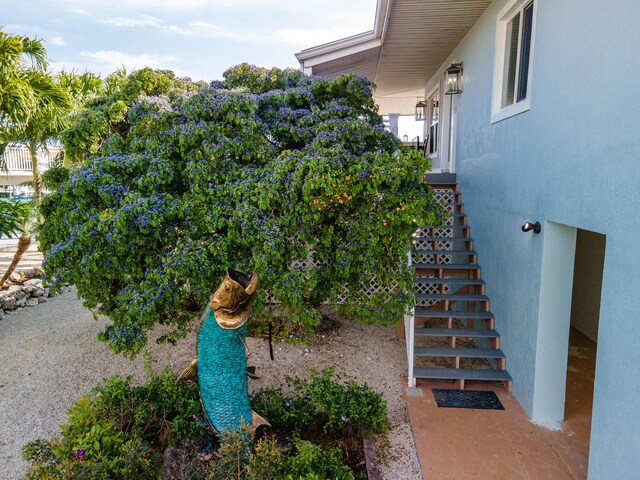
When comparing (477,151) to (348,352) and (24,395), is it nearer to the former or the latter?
(348,352)

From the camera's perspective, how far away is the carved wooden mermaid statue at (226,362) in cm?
387

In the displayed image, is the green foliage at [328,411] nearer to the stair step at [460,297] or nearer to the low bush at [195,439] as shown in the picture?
the low bush at [195,439]

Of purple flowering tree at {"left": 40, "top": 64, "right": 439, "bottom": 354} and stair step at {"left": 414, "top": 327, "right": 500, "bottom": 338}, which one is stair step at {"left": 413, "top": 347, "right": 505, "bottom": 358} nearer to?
stair step at {"left": 414, "top": 327, "right": 500, "bottom": 338}

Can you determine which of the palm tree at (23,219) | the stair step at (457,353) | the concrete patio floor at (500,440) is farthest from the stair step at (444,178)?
the palm tree at (23,219)

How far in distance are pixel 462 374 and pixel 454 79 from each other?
6177 mm

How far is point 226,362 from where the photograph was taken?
4.12m

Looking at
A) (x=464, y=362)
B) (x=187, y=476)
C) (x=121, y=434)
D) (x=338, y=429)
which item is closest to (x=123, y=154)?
Result: (x=121, y=434)

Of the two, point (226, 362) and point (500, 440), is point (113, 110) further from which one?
point (500, 440)

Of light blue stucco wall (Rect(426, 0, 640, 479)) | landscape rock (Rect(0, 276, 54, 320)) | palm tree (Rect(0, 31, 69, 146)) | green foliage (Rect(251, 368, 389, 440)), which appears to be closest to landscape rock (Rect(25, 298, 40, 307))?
landscape rock (Rect(0, 276, 54, 320))

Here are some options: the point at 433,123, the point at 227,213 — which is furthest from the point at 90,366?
the point at 433,123

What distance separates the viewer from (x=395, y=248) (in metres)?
4.49

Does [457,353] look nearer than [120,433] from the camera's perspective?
No

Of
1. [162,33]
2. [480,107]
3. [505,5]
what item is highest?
[162,33]

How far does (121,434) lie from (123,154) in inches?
114
